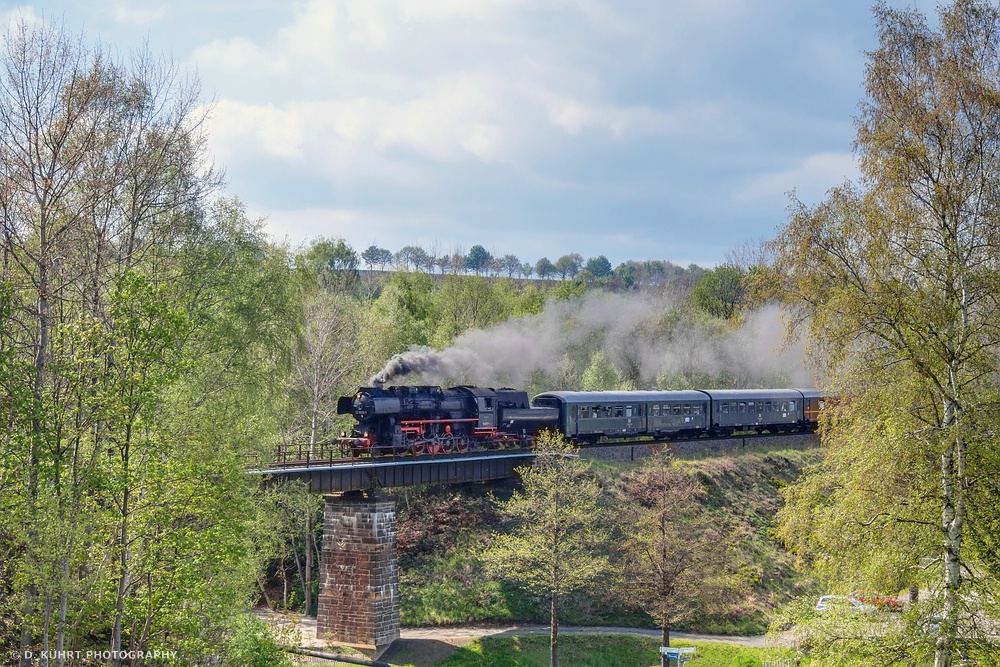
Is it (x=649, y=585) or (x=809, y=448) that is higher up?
(x=809, y=448)

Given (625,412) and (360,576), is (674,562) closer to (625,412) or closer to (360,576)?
(360,576)

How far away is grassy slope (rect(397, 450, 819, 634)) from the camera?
3484cm

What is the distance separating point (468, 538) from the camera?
127 ft

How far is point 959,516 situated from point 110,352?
49.4 feet

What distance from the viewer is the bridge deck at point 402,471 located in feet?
97.3

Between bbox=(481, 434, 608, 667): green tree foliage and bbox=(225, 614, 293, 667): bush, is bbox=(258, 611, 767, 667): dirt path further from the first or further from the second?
→ bbox=(225, 614, 293, 667): bush

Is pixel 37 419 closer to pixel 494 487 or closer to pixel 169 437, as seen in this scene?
pixel 169 437

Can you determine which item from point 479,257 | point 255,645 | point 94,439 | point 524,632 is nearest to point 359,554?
point 524,632

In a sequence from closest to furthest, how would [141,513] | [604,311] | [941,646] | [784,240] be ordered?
[941,646]
[784,240]
[141,513]
[604,311]

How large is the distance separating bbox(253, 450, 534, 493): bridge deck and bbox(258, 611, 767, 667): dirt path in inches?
210

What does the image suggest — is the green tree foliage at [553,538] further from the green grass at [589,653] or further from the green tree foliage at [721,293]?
the green tree foliage at [721,293]

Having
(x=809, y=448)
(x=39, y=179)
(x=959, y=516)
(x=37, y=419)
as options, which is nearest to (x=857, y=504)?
(x=959, y=516)

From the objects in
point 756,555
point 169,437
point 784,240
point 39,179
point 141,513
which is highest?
point 39,179

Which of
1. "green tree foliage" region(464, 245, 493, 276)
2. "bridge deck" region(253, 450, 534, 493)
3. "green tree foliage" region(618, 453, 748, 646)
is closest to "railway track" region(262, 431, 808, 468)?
"bridge deck" region(253, 450, 534, 493)
